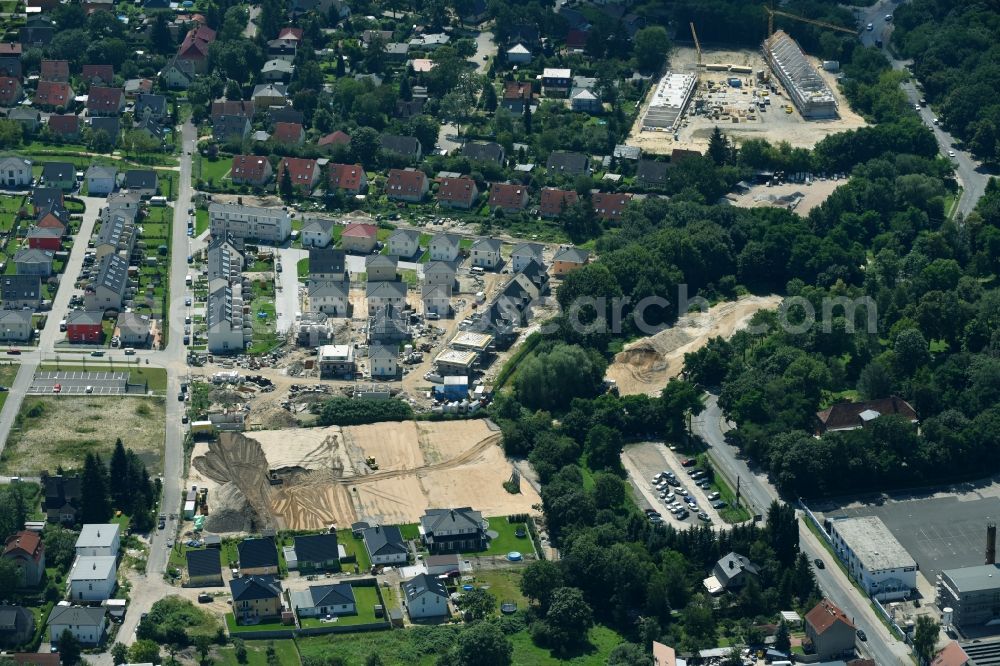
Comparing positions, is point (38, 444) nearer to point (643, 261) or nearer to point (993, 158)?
point (643, 261)

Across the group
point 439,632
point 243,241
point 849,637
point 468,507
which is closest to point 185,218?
point 243,241

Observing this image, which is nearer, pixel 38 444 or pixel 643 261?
pixel 38 444

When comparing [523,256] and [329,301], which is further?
[523,256]

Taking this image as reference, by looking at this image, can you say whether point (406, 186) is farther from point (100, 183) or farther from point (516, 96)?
point (100, 183)

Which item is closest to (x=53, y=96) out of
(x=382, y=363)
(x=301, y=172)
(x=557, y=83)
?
(x=301, y=172)

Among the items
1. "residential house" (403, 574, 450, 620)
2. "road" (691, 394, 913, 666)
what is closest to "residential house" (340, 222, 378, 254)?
"road" (691, 394, 913, 666)

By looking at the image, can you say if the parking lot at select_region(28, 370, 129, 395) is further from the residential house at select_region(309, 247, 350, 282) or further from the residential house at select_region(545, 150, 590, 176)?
the residential house at select_region(545, 150, 590, 176)
